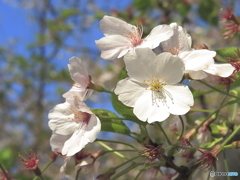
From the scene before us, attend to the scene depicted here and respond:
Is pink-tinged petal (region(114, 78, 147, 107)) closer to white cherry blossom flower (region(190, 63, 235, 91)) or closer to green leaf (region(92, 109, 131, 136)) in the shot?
green leaf (region(92, 109, 131, 136))

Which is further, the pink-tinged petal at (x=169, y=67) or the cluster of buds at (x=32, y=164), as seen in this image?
the cluster of buds at (x=32, y=164)

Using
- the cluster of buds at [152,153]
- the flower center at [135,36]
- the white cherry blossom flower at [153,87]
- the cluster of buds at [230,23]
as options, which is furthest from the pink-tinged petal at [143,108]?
the cluster of buds at [230,23]

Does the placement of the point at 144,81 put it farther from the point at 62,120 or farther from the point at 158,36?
the point at 62,120

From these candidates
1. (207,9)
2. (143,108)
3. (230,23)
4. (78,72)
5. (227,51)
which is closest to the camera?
(143,108)

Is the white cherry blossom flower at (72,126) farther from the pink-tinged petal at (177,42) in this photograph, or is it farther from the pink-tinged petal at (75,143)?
the pink-tinged petal at (177,42)

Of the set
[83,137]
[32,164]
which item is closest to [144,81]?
[83,137]

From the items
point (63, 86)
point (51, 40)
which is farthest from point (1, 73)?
point (51, 40)
